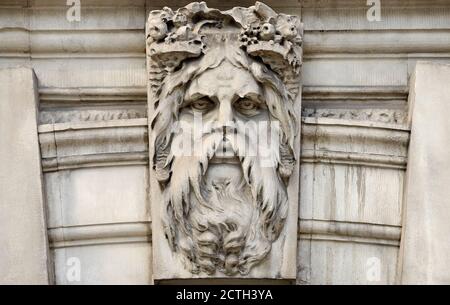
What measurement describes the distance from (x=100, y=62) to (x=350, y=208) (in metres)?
1.42

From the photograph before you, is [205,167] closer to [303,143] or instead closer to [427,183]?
[303,143]

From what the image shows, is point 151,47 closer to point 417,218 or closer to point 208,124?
point 208,124

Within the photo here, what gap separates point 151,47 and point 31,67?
655 millimetres

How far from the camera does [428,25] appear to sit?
10.6m

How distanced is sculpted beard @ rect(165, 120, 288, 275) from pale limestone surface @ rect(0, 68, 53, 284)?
64 centimetres

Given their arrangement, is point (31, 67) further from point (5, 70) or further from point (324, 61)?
point (324, 61)

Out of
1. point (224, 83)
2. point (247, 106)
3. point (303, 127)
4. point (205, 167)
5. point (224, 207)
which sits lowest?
point (224, 207)

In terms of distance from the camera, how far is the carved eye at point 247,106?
33.9ft

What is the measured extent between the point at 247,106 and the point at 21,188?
1148 millimetres

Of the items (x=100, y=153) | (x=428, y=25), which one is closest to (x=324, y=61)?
(x=428, y=25)

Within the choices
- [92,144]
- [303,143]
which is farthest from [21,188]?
[303,143]

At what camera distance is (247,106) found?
34.0ft

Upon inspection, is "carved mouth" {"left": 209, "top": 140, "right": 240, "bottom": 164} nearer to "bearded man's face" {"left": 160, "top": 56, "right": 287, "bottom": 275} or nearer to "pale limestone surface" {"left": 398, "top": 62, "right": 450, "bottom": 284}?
"bearded man's face" {"left": 160, "top": 56, "right": 287, "bottom": 275}
